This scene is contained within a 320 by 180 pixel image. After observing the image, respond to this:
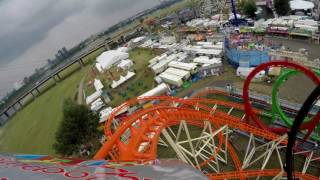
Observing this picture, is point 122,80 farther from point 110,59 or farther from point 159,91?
point 110,59

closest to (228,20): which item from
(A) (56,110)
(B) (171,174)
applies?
(A) (56,110)

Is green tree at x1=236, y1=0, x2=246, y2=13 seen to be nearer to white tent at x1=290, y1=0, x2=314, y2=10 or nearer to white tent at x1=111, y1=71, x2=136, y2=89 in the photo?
white tent at x1=290, y1=0, x2=314, y2=10

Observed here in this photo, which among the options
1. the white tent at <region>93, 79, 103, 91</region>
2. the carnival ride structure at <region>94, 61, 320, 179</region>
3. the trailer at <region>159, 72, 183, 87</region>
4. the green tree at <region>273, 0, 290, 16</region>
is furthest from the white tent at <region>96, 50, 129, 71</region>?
the green tree at <region>273, 0, 290, 16</region>

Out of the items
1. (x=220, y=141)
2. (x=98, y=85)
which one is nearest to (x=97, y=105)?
(x=98, y=85)

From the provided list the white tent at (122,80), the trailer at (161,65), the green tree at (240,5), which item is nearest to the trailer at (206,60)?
the trailer at (161,65)

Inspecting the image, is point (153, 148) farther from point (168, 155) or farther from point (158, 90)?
point (158, 90)

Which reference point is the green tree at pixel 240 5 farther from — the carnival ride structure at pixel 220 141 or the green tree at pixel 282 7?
the carnival ride structure at pixel 220 141
